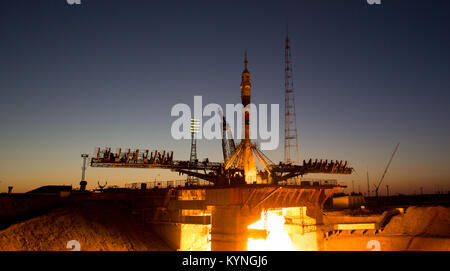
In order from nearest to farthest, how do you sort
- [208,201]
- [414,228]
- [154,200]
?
[208,201]
[154,200]
[414,228]

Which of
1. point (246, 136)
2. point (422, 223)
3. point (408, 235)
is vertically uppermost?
point (246, 136)

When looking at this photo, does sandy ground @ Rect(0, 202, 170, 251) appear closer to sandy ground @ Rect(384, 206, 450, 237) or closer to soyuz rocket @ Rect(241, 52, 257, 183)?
soyuz rocket @ Rect(241, 52, 257, 183)

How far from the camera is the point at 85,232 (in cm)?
4400

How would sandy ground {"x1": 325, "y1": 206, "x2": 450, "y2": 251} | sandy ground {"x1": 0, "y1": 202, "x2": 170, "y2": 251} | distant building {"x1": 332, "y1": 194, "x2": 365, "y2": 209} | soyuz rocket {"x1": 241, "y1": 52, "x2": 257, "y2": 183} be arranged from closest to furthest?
sandy ground {"x1": 0, "y1": 202, "x2": 170, "y2": 251}, sandy ground {"x1": 325, "y1": 206, "x2": 450, "y2": 251}, soyuz rocket {"x1": 241, "y1": 52, "x2": 257, "y2": 183}, distant building {"x1": 332, "y1": 194, "x2": 365, "y2": 209}

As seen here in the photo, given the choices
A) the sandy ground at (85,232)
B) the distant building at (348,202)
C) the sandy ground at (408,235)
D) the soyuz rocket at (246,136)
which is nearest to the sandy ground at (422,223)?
the sandy ground at (408,235)

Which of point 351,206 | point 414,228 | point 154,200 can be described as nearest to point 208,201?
point 154,200

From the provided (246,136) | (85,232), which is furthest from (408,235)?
(85,232)

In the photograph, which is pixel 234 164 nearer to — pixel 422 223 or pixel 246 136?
pixel 246 136

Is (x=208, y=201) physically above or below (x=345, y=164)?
below

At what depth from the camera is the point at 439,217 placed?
61125mm

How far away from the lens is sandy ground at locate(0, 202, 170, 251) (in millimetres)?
→ 38906

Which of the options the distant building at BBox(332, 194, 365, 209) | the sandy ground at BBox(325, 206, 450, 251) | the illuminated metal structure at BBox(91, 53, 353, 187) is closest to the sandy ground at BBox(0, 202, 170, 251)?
the illuminated metal structure at BBox(91, 53, 353, 187)
